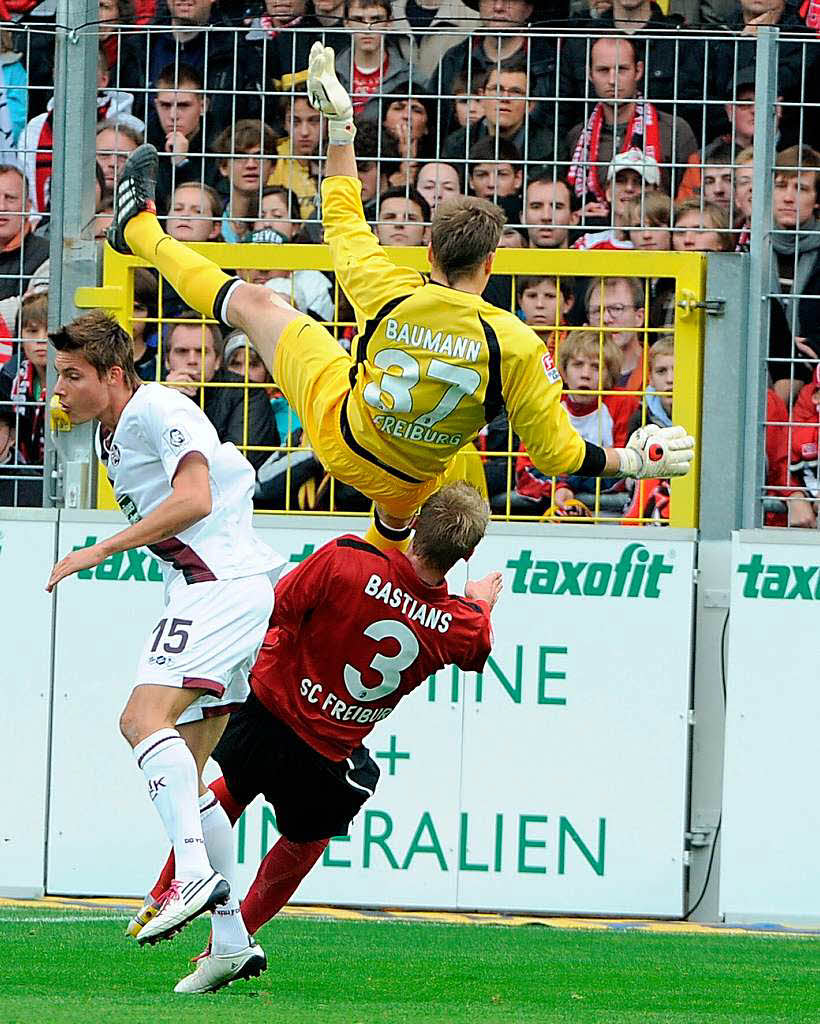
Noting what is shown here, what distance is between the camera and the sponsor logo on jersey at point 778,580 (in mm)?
8391

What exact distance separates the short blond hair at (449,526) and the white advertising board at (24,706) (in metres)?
2.89

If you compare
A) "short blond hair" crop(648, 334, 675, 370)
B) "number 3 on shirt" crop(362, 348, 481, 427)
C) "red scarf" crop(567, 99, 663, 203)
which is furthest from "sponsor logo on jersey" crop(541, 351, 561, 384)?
"red scarf" crop(567, 99, 663, 203)

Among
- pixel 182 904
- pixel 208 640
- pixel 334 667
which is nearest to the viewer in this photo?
pixel 182 904

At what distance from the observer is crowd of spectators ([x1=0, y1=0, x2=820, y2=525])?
28.7ft

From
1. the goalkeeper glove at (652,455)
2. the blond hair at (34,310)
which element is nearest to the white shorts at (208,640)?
the goalkeeper glove at (652,455)

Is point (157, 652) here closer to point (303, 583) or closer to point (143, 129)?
point (303, 583)

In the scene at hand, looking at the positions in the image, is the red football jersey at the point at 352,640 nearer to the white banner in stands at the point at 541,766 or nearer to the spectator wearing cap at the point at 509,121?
the white banner in stands at the point at 541,766

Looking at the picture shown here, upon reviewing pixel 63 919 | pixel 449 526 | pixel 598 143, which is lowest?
pixel 63 919

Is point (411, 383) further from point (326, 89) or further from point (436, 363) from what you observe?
point (326, 89)

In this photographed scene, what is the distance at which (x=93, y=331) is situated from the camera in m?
5.85

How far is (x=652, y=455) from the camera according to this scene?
6.33 meters

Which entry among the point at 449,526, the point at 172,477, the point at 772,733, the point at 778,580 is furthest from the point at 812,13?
the point at 172,477

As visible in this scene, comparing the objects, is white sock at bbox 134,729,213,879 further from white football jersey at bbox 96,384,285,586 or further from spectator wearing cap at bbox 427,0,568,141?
spectator wearing cap at bbox 427,0,568,141

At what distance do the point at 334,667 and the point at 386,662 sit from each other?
0.19 meters
